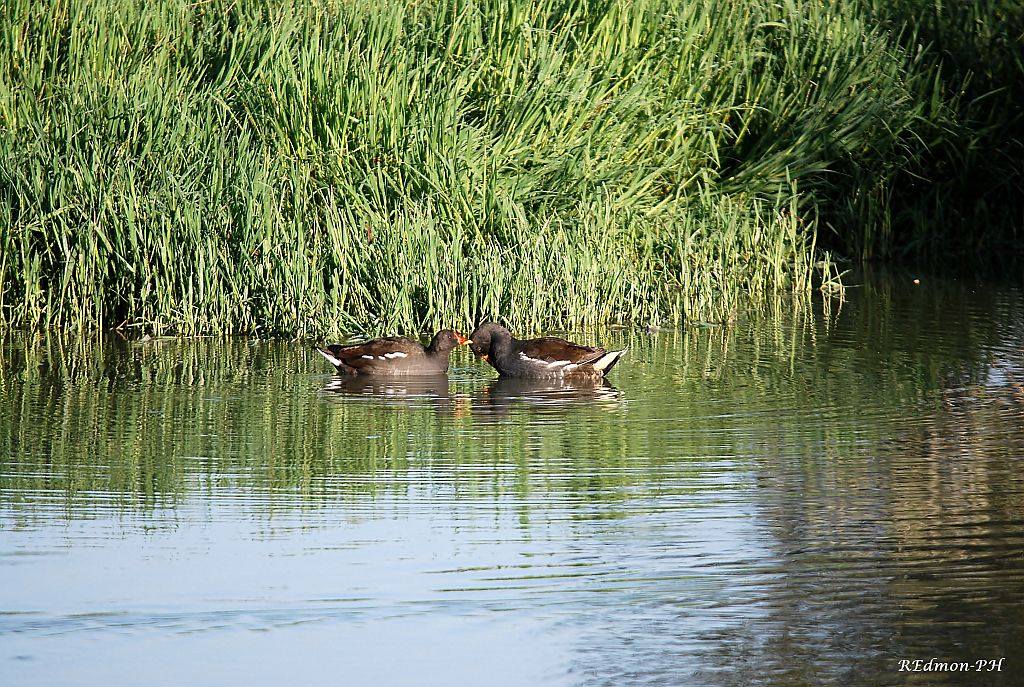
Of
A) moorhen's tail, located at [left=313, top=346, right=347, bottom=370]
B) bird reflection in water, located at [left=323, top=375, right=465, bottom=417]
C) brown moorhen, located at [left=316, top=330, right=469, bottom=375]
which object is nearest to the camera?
bird reflection in water, located at [left=323, top=375, right=465, bottom=417]

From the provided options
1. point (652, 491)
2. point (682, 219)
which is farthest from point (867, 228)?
point (652, 491)

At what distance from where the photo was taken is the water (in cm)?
571

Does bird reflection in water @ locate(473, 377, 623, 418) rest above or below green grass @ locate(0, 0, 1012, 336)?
below

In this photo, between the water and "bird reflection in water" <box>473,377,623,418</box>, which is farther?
"bird reflection in water" <box>473,377,623,418</box>

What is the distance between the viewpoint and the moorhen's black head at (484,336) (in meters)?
11.8

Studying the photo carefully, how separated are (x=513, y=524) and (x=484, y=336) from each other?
476cm

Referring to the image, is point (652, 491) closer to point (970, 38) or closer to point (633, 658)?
point (633, 658)

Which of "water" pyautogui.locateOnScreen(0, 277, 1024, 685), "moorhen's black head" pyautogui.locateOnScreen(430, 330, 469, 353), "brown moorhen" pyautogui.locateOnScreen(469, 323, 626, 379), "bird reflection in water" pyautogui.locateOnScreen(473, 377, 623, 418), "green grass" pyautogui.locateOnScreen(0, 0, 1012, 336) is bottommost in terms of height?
"water" pyautogui.locateOnScreen(0, 277, 1024, 685)

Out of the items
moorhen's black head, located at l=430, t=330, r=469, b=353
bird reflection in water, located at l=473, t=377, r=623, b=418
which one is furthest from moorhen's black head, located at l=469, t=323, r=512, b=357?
bird reflection in water, located at l=473, t=377, r=623, b=418

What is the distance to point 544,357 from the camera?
1152 cm

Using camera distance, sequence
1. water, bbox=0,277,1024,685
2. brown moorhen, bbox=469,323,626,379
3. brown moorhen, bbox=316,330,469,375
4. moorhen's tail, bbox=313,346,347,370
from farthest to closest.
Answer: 1. moorhen's tail, bbox=313,346,347,370
2. brown moorhen, bbox=316,330,469,375
3. brown moorhen, bbox=469,323,626,379
4. water, bbox=0,277,1024,685

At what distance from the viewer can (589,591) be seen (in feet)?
20.6

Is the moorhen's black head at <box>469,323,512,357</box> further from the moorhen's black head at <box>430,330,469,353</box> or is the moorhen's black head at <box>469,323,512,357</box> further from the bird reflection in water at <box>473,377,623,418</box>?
the bird reflection in water at <box>473,377,623,418</box>

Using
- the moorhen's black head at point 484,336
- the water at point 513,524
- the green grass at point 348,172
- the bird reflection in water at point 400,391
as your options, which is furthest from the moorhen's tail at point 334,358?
the green grass at point 348,172
